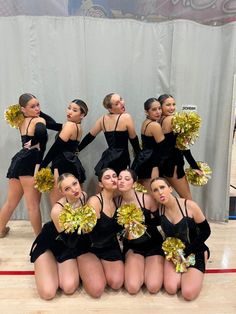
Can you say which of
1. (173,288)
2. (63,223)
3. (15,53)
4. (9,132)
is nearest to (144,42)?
(15,53)

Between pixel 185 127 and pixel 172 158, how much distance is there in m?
0.36

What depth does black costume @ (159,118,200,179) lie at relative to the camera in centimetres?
318

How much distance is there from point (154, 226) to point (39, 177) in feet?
3.68

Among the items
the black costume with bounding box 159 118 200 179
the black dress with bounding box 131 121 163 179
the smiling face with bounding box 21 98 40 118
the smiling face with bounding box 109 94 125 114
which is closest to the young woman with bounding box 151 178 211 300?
the black dress with bounding box 131 121 163 179

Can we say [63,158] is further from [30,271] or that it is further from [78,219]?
[30,271]

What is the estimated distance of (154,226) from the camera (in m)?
2.78

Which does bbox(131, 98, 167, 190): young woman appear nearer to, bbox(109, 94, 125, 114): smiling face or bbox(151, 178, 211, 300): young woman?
bbox(109, 94, 125, 114): smiling face

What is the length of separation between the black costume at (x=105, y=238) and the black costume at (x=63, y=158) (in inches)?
20.2

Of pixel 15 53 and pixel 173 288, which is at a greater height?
pixel 15 53

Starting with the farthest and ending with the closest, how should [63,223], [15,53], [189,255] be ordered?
[15,53], [189,255], [63,223]

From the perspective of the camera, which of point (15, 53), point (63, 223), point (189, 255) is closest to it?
point (63, 223)

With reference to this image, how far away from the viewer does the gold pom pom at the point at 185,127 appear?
304 cm

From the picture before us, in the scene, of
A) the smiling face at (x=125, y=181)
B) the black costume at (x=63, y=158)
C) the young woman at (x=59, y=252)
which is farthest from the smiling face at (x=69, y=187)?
the black costume at (x=63, y=158)

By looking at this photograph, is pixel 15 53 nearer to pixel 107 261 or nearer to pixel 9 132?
pixel 9 132
